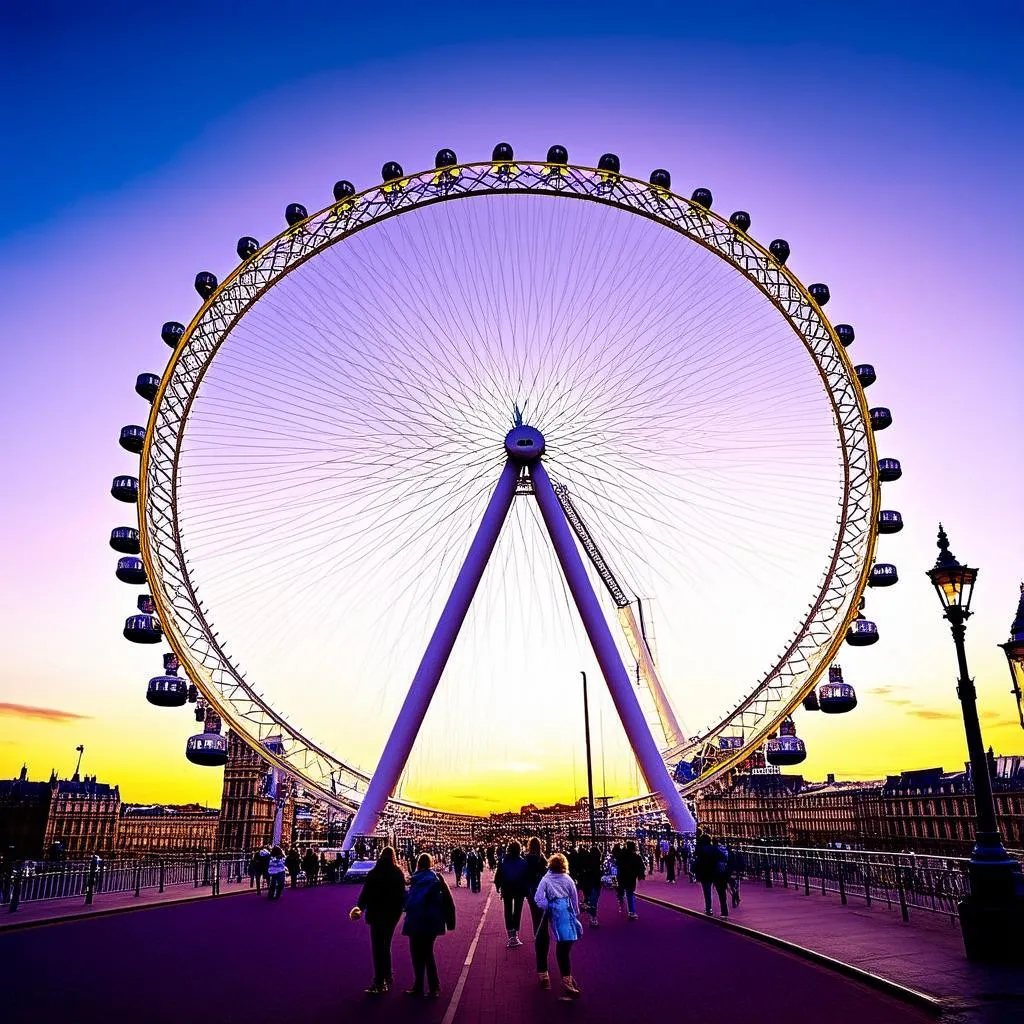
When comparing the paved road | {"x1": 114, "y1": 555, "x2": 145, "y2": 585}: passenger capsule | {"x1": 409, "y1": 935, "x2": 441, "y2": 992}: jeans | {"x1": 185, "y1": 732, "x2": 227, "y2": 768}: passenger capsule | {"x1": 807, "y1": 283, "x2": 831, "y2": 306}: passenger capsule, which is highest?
{"x1": 807, "y1": 283, "x2": 831, "y2": 306}: passenger capsule

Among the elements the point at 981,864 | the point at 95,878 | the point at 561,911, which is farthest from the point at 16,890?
the point at 981,864

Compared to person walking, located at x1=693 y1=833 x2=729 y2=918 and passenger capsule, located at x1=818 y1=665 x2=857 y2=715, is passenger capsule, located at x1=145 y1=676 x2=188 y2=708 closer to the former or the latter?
person walking, located at x1=693 y1=833 x2=729 y2=918

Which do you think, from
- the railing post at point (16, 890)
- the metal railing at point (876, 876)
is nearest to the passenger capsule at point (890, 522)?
the metal railing at point (876, 876)

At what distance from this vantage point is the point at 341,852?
34625mm

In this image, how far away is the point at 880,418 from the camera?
34.1m

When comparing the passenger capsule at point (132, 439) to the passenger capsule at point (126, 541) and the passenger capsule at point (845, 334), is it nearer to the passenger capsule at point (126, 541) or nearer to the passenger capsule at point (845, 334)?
the passenger capsule at point (126, 541)

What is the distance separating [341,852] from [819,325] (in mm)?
27355

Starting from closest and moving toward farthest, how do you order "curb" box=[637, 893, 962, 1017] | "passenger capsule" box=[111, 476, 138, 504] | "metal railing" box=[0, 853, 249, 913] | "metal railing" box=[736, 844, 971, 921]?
1. "curb" box=[637, 893, 962, 1017]
2. "metal railing" box=[736, 844, 971, 921]
3. "metal railing" box=[0, 853, 249, 913]
4. "passenger capsule" box=[111, 476, 138, 504]

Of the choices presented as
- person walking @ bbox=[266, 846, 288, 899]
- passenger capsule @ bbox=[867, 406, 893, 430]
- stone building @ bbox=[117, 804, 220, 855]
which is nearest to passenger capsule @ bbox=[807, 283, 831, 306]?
passenger capsule @ bbox=[867, 406, 893, 430]

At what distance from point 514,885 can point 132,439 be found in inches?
1037

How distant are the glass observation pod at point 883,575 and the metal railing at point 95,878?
25.5 meters

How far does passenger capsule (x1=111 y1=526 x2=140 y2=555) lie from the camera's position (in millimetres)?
33062

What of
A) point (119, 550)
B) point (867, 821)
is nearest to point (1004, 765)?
point (867, 821)

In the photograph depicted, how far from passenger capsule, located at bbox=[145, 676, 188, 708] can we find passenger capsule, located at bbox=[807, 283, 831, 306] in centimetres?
2757
